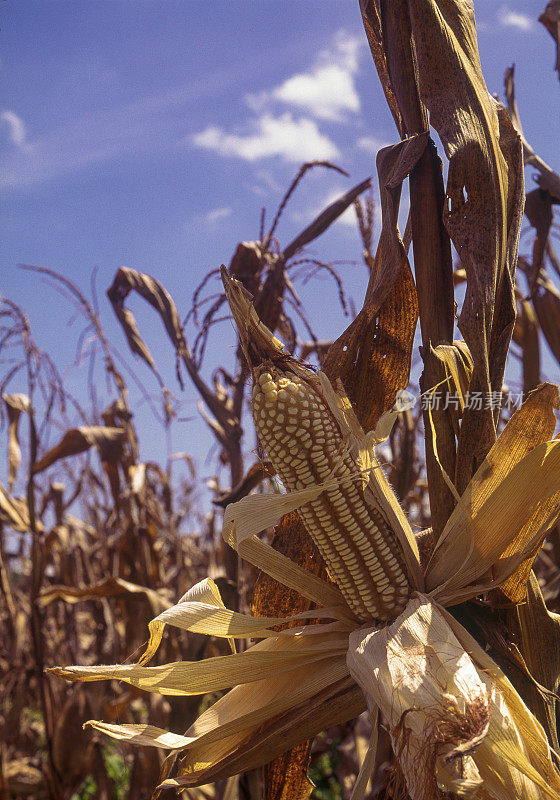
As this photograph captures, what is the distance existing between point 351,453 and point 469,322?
0.30 m

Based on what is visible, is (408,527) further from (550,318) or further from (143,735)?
(550,318)

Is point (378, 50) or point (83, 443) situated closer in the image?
point (378, 50)

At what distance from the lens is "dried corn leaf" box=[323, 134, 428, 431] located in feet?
3.41

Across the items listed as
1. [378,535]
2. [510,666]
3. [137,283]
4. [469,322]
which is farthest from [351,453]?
[137,283]

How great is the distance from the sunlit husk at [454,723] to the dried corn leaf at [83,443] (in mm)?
2222

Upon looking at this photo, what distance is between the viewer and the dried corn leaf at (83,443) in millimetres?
2779

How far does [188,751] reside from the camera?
A: 975 mm

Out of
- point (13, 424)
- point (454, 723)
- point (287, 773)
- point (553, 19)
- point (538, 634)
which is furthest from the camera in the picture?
point (13, 424)

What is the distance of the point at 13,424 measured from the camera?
3.04 meters

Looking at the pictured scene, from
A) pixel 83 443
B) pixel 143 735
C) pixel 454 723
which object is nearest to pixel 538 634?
pixel 454 723

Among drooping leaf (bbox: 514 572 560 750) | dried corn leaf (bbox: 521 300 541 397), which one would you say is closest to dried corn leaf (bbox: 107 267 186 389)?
drooping leaf (bbox: 514 572 560 750)

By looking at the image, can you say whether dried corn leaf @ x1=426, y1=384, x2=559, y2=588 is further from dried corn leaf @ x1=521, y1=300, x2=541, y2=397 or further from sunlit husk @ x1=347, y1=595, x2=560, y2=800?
dried corn leaf @ x1=521, y1=300, x2=541, y2=397

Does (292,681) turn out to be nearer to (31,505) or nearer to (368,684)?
(368,684)

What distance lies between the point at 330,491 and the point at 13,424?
2.56 m
